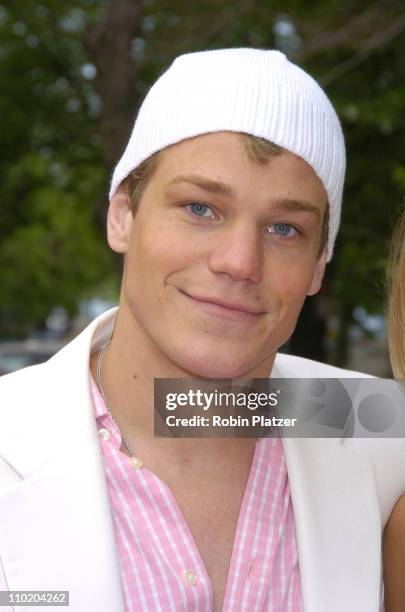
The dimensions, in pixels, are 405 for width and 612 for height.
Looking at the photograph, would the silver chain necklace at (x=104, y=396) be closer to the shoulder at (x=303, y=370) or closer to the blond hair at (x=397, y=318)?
the shoulder at (x=303, y=370)

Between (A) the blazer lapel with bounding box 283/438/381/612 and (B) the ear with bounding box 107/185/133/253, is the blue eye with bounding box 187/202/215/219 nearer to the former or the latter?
(B) the ear with bounding box 107/185/133/253

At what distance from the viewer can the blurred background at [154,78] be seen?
7176 mm

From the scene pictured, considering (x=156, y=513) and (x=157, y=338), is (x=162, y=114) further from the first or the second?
(x=156, y=513)

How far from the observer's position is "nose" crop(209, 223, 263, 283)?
2258mm

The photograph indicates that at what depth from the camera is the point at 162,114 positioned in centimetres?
245

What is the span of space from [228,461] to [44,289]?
27137 millimetres

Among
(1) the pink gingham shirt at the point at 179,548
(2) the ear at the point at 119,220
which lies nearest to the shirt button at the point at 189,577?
(1) the pink gingham shirt at the point at 179,548

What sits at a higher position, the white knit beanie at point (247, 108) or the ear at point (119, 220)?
the white knit beanie at point (247, 108)

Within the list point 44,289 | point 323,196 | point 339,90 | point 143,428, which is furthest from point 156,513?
point 44,289

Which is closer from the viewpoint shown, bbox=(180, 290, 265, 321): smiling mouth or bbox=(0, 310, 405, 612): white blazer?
bbox=(0, 310, 405, 612): white blazer

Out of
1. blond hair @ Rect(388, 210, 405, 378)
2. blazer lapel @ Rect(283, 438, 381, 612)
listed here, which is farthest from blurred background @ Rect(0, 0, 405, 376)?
blazer lapel @ Rect(283, 438, 381, 612)

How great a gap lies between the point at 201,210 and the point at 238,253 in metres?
0.17

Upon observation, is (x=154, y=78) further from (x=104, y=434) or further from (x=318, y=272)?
(x=104, y=434)

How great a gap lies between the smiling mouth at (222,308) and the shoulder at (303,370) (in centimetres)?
56
